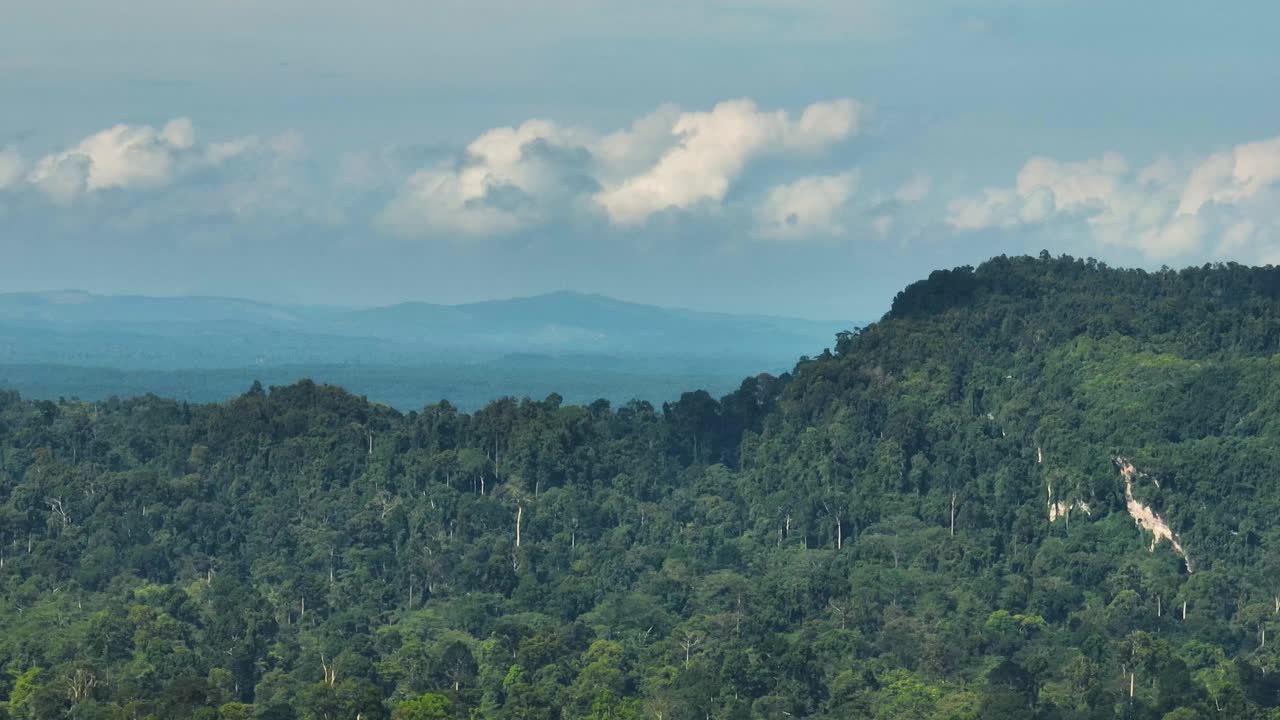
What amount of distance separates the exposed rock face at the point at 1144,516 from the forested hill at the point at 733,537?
136 millimetres

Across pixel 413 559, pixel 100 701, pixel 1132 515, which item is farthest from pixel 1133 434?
pixel 100 701

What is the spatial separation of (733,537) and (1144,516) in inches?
654

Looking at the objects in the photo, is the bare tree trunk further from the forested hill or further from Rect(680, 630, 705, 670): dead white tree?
Rect(680, 630, 705, 670): dead white tree

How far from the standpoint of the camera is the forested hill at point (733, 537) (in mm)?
58469

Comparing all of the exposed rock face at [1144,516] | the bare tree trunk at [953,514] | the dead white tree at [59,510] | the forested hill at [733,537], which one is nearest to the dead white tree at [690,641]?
the forested hill at [733,537]

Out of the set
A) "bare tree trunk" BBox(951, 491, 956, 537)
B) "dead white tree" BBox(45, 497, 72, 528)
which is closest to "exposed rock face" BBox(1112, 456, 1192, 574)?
"bare tree trunk" BBox(951, 491, 956, 537)

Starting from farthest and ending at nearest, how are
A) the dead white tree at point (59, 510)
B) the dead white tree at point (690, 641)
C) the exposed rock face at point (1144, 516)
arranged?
the dead white tree at point (59, 510)
the exposed rock face at point (1144, 516)
the dead white tree at point (690, 641)

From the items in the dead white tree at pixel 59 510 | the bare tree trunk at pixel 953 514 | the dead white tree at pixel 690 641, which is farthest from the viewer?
the dead white tree at pixel 59 510

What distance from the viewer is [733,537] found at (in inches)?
3302

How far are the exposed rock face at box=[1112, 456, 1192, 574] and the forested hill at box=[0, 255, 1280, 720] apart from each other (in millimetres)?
136

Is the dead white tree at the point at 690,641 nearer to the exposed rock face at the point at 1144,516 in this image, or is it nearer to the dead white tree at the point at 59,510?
the exposed rock face at the point at 1144,516

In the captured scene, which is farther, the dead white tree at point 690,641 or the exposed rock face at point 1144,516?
the exposed rock face at point 1144,516

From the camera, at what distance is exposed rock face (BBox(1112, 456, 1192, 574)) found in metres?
75.4

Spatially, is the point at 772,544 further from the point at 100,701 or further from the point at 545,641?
the point at 100,701
